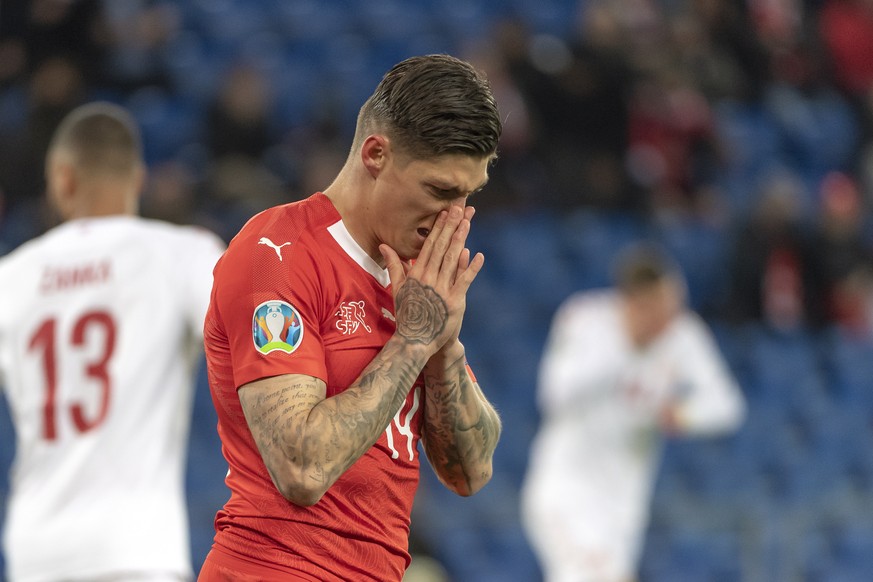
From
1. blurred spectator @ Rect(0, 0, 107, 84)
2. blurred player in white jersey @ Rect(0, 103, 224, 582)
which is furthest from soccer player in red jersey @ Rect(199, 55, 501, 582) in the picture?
blurred spectator @ Rect(0, 0, 107, 84)

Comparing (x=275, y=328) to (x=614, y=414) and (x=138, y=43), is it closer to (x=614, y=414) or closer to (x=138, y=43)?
(x=614, y=414)

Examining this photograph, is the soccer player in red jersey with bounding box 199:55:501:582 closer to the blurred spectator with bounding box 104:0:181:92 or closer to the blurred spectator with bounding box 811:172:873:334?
the blurred spectator with bounding box 104:0:181:92

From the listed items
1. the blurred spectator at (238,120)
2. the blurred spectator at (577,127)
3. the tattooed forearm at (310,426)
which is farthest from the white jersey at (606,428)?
the tattooed forearm at (310,426)

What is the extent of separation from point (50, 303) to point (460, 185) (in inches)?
71.6

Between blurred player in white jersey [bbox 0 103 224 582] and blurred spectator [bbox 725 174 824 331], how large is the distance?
703cm

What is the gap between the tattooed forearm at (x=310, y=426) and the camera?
2.54 m

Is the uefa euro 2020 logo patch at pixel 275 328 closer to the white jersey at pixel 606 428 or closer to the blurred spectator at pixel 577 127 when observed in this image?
the white jersey at pixel 606 428

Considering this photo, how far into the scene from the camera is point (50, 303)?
13.3 ft

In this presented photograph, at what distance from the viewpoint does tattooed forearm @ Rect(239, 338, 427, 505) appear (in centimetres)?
254

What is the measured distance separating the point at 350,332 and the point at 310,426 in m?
0.28

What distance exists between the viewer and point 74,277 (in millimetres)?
4082

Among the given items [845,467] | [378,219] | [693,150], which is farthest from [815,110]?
[378,219]

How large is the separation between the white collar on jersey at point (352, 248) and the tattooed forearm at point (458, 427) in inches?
10.3

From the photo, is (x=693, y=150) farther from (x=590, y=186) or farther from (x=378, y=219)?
(x=378, y=219)
